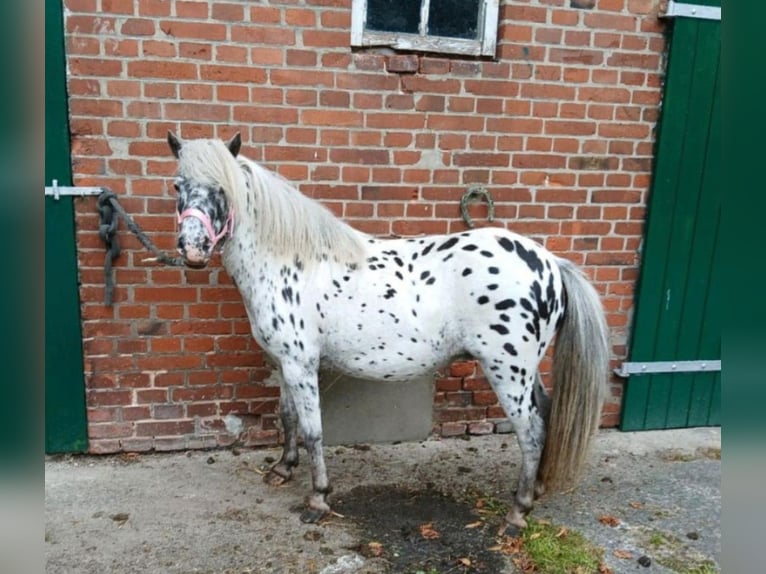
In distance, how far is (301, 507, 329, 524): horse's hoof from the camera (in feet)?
9.04

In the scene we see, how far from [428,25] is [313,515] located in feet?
8.32

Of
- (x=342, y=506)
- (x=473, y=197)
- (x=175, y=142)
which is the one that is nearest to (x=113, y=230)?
(x=175, y=142)

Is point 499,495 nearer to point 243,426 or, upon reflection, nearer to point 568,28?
point 243,426

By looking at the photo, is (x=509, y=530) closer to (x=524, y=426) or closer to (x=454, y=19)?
(x=524, y=426)

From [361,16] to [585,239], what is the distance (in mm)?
1761

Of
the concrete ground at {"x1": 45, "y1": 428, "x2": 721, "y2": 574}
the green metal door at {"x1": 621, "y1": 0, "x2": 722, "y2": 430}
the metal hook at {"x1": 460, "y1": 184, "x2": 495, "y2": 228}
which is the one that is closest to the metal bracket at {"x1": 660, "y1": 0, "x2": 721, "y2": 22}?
the green metal door at {"x1": 621, "y1": 0, "x2": 722, "y2": 430}

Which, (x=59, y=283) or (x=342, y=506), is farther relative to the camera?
(x=59, y=283)

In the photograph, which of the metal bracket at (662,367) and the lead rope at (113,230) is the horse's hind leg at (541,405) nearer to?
the metal bracket at (662,367)

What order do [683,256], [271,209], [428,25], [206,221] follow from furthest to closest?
1. [683,256]
2. [428,25]
3. [271,209]
4. [206,221]

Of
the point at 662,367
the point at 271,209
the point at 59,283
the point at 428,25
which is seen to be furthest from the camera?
the point at 662,367

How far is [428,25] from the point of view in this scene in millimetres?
3168
